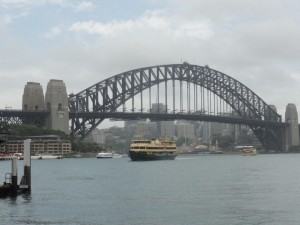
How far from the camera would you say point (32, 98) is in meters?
148

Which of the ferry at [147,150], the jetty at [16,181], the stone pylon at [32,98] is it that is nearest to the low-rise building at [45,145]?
the stone pylon at [32,98]

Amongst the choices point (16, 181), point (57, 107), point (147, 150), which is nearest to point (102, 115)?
point (57, 107)

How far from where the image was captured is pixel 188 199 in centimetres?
4091

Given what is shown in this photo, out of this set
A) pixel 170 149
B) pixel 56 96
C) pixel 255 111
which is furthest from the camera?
pixel 255 111

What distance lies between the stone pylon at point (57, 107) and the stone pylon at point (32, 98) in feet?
9.76

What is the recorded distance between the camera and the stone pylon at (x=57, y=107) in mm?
145000

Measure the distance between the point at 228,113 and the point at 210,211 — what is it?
5608 inches

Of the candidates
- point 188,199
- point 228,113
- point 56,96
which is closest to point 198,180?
point 188,199

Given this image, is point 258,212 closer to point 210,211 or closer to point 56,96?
point 210,211

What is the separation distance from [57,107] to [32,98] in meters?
7.62

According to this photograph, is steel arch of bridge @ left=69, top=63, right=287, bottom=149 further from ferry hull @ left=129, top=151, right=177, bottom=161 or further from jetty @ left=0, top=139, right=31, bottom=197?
jetty @ left=0, top=139, right=31, bottom=197

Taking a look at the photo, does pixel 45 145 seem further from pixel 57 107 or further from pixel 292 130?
pixel 292 130

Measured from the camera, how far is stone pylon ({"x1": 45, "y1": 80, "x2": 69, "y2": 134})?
145m

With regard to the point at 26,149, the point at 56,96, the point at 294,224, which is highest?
the point at 56,96
